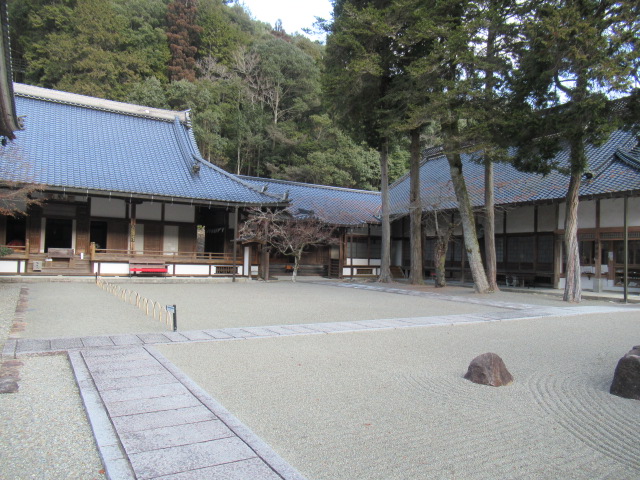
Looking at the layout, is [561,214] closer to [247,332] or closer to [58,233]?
[247,332]

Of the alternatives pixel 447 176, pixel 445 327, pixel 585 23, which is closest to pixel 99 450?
pixel 445 327

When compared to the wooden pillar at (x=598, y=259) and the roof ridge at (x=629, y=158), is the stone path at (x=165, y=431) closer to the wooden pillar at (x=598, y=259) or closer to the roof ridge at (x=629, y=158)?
the wooden pillar at (x=598, y=259)

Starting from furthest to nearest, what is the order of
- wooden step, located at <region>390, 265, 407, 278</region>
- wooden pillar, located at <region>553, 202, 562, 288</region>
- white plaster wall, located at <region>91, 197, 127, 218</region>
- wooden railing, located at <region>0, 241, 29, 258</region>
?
wooden step, located at <region>390, 265, 407, 278</region>
white plaster wall, located at <region>91, 197, 127, 218</region>
wooden pillar, located at <region>553, 202, 562, 288</region>
wooden railing, located at <region>0, 241, 29, 258</region>

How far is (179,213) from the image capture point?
1783 cm

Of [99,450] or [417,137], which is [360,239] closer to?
[417,137]

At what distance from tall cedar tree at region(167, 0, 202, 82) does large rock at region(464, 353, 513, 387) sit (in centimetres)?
3579

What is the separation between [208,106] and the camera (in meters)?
33.1

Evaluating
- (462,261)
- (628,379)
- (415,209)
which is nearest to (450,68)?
(415,209)

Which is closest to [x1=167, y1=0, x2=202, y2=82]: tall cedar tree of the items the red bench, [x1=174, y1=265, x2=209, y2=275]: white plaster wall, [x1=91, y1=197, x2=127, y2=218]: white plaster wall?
[x1=91, y1=197, x2=127, y2=218]: white plaster wall

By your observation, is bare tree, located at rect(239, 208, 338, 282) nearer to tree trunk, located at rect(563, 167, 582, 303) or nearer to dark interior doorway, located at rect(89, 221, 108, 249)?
dark interior doorway, located at rect(89, 221, 108, 249)

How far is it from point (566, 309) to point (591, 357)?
218 inches

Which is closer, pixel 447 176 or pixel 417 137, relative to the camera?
pixel 417 137

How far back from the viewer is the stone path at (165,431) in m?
2.69

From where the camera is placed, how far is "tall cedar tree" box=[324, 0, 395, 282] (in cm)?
1427
